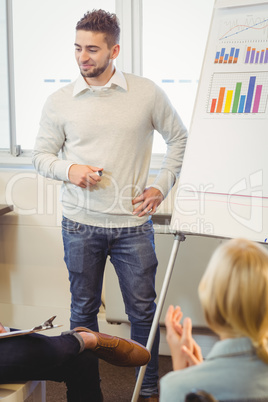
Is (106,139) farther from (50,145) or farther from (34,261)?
(34,261)

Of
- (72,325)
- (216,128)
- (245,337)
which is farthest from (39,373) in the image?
(216,128)

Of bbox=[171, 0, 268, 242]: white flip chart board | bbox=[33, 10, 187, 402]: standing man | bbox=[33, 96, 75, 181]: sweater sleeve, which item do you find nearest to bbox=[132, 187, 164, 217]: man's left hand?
bbox=[33, 10, 187, 402]: standing man

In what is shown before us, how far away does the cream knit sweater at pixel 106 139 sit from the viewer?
2137mm

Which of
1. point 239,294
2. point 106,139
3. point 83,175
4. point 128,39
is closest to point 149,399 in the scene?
point 83,175

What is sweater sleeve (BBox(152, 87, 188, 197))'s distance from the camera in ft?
7.23

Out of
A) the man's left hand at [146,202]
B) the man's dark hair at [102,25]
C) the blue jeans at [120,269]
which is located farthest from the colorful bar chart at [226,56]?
the blue jeans at [120,269]

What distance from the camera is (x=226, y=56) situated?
80.6 inches

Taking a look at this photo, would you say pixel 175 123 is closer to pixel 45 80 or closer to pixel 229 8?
pixel 229 8

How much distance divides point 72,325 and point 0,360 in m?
0.69

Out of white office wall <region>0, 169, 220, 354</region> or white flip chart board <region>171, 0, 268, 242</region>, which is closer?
white flip chart board <region>171, 0, 268, 242</region>

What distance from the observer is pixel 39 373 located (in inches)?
65.1

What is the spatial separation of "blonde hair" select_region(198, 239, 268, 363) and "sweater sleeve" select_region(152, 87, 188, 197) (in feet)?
3.95

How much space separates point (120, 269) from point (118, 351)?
0.43m

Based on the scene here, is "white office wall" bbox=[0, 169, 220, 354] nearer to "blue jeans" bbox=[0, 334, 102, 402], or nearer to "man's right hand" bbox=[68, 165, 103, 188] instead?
"man's right hand" bbox=[68, 165, 103, 188]
